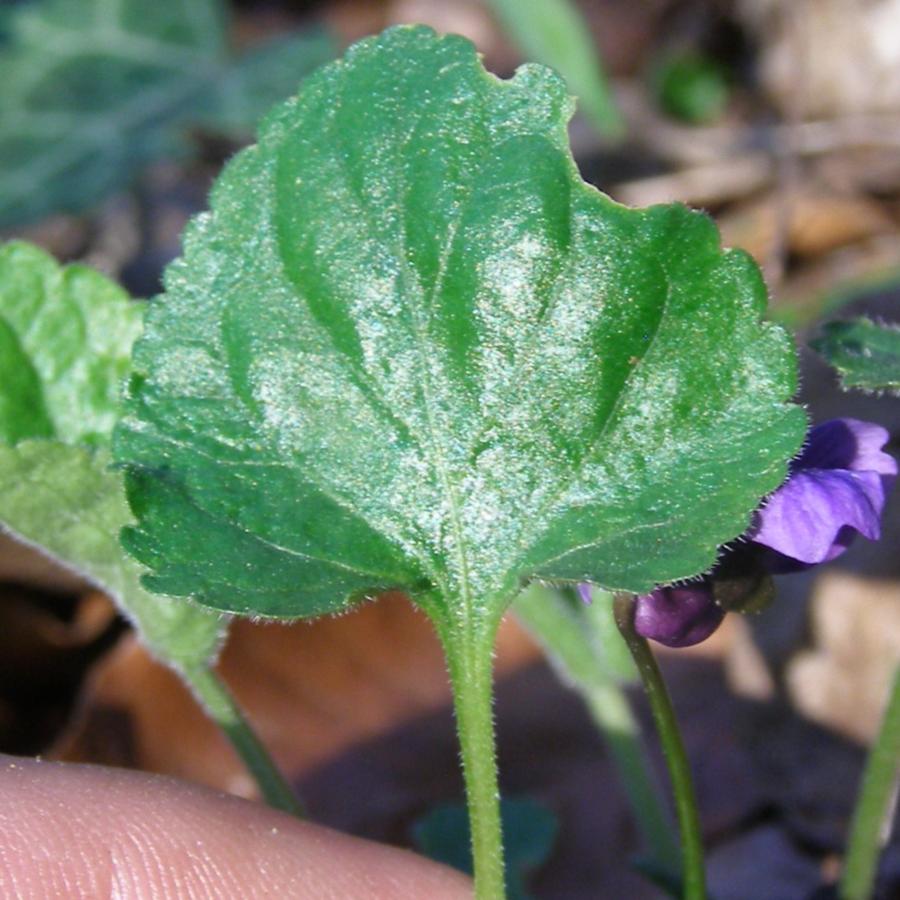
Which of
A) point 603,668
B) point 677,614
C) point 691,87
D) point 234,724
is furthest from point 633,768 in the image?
point 691,87

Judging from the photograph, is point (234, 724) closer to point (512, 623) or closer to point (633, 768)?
point (633, 768)

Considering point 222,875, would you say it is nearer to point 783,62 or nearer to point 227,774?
point 227,774

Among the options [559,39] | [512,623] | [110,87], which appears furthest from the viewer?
[110,87]

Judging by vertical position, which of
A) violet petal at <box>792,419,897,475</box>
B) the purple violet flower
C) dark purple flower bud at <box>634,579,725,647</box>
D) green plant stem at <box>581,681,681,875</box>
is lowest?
green plant stem at <box>581,681,681,875</box>

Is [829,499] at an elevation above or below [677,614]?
above

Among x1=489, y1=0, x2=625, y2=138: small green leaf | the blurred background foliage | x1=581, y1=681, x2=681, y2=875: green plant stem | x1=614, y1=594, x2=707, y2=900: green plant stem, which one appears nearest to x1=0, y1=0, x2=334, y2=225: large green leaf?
the blurred background foliage

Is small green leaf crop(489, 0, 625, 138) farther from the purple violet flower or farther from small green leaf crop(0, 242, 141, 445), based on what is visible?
the purple violet flower
